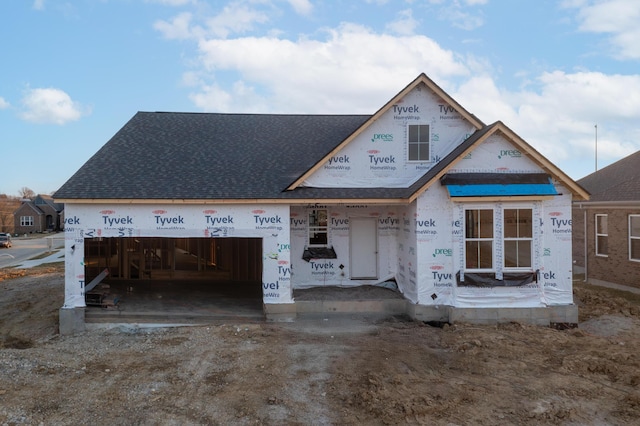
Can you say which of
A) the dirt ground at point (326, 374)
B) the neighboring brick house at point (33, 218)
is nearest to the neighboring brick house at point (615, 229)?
the dirt ground at point (326, 374)

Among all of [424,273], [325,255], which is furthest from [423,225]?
[325,255]

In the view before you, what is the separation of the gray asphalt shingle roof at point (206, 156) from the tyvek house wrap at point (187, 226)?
0.41m

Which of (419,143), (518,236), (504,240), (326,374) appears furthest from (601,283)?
(326,374)

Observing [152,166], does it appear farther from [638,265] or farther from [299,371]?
[638,265]

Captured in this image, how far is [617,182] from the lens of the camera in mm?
19078

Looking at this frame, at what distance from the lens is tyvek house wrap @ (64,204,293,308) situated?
1204 cm

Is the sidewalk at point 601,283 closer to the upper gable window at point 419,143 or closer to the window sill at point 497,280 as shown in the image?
the window sill at point 497,280

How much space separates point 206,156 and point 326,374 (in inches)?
335

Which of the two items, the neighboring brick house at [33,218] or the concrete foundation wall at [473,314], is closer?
the concrete foundation wall at [473,314]

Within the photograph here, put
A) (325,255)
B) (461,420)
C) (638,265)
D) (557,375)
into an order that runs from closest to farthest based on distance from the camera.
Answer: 1. (461,420)
2. (557,375)
3. (325,255)
4. (638,265)

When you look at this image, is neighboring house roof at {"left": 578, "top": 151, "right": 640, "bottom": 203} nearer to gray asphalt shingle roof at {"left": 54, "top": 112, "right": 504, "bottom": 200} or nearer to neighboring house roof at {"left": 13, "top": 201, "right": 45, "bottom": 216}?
gray asphalt shingle roof at {"left": 54, "top": 112, "right": 504, "bottom": 200}

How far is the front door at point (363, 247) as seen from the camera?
14.9 metres

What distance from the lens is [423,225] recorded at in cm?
1228

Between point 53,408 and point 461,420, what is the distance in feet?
19.6
